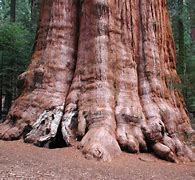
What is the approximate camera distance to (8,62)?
712 inches

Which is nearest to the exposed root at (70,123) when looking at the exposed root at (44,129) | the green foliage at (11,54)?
the exposed root at (44,129)

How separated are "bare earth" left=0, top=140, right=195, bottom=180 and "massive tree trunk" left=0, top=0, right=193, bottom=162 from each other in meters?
0.31

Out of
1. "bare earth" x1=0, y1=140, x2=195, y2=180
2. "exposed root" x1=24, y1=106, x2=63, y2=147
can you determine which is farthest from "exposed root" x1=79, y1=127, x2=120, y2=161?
"exposed root" x1=24, y1=106, x2=63, y2=147

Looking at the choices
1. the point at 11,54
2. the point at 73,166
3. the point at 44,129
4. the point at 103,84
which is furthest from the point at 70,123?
the point at 11,54

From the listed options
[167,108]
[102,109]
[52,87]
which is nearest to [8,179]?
[102,109]

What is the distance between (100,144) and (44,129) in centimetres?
164

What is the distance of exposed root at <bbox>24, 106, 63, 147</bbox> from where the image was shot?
8938 millimetres

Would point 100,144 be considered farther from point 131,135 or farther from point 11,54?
point 11,54

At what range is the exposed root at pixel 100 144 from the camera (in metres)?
7.90

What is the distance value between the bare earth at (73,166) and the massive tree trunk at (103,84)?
0.31 meters

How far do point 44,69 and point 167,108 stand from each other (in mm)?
3372

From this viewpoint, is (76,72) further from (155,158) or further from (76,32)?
(155,158)

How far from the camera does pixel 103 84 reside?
9.49 meters

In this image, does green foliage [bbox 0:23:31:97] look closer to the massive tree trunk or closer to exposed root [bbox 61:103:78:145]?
the massive tree trunk
